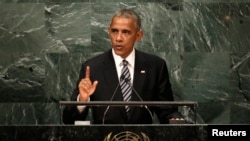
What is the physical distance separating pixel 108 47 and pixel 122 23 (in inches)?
76.5

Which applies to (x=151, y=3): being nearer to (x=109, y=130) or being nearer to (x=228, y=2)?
(x=228, y=2)

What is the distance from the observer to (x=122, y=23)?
5.25m

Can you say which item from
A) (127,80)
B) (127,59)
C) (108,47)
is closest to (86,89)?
(127,80)

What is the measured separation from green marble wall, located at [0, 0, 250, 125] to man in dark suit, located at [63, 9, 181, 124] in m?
1.74

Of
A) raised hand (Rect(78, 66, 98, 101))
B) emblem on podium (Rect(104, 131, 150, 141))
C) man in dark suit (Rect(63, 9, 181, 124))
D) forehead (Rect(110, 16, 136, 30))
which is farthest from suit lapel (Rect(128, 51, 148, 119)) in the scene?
emblem on podium (Rect(104, 131, 150, 141))

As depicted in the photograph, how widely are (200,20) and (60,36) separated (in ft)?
5.55

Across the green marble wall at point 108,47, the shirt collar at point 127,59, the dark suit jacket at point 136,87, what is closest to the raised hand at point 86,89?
the dark suit jacket at point 136,87

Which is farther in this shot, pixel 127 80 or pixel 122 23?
pixel 122 23

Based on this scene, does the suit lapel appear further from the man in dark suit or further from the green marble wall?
the green marble wall

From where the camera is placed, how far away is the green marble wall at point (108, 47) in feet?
23.4

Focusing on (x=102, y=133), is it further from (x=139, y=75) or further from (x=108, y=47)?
(x=108, y=47)

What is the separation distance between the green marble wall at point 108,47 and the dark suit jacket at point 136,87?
1.73 m

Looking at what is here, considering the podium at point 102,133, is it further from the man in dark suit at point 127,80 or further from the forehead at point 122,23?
the forehead at point 122,23

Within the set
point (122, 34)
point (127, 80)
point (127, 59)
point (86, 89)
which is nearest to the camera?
point (86, 89)
